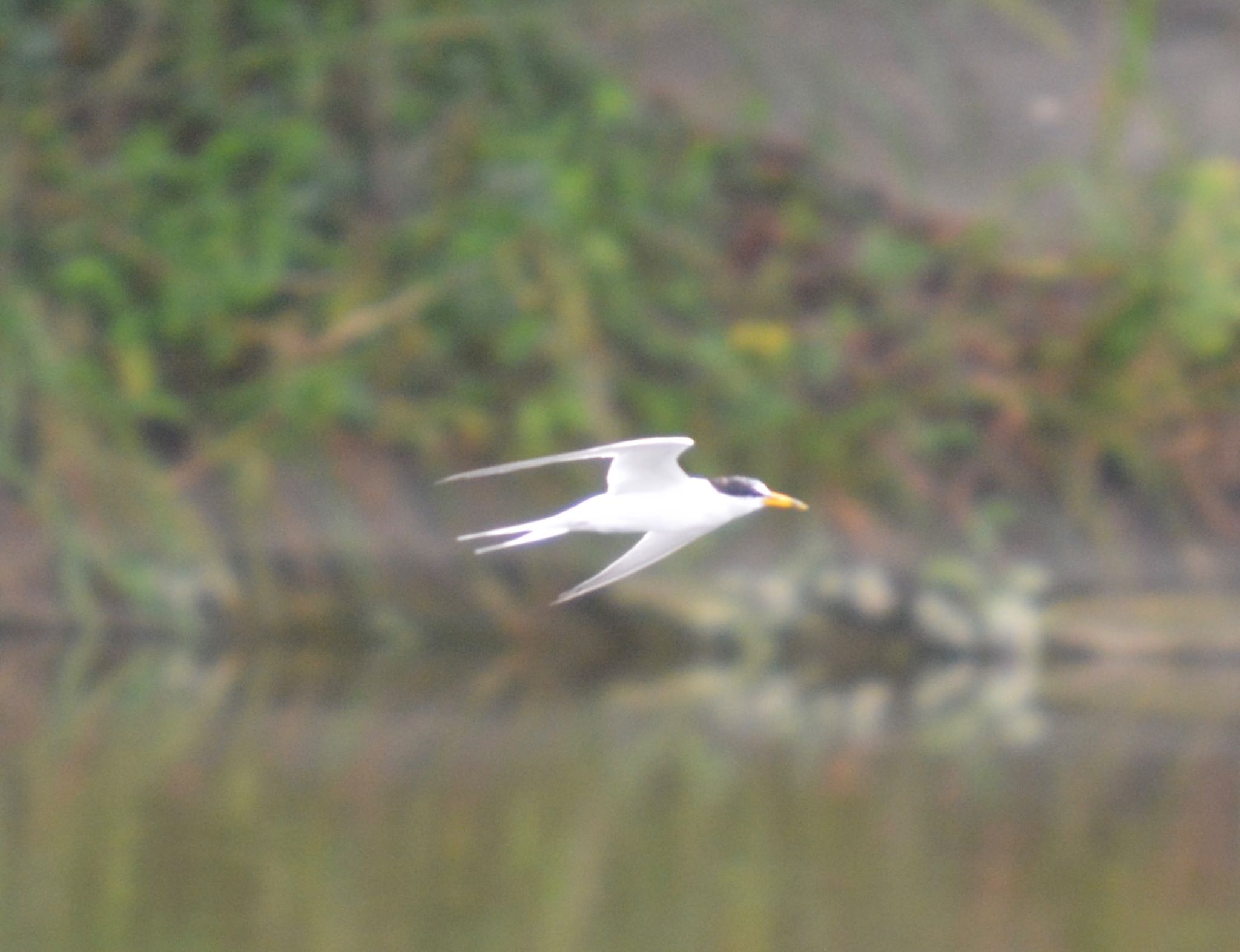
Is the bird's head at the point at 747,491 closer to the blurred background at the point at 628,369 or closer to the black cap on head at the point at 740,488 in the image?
the black cap on head at the point at 740,488

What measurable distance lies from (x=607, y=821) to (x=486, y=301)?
2316 mm

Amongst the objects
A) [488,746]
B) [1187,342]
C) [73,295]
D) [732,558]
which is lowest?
[488,746]

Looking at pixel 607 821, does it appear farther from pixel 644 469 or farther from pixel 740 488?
pixel 644 469

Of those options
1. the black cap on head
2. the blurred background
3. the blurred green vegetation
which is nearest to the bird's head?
the black cap on head

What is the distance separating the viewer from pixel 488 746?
466cm

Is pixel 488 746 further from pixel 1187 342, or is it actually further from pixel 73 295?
pixel 1187 342

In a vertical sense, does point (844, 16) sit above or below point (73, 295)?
above

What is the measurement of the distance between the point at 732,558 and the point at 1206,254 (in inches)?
66.7

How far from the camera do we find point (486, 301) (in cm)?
614

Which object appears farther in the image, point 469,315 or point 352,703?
point 469,315

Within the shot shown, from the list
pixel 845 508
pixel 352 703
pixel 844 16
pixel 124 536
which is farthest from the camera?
pixel 844 16

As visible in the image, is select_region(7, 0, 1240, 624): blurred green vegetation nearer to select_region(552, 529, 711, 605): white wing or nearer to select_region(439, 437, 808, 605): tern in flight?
select_region(552, 529, 711, 605): white wing

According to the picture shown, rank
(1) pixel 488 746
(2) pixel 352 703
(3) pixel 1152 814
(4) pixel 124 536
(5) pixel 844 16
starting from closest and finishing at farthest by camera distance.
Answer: (3) pixel 1152 814
(1) pixel 488 746
(2) pixel 352 703
(4) pixel 124 536
(5) pixel 844 16

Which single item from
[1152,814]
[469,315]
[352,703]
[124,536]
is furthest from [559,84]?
[1152,814]
